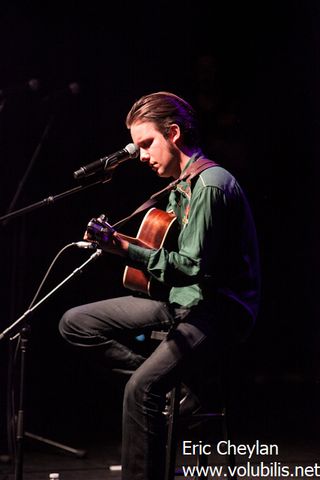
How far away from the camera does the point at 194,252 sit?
2832 mm

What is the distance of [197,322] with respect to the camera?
9.66ft

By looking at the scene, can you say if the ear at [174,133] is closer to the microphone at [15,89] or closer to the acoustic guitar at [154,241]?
the acoustic guitar at [154,241]

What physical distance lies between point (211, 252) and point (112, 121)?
8.73ft

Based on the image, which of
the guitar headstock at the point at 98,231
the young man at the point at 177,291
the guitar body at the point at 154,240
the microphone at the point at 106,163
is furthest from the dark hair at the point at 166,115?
the guitar headstock at the point at 98,231

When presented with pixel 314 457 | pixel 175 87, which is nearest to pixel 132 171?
pixel 175 87

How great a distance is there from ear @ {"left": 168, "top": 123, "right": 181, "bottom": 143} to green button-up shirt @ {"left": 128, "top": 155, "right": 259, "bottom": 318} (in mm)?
221

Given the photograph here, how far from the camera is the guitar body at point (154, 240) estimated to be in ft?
10.9

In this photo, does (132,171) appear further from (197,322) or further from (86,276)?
(197,322)

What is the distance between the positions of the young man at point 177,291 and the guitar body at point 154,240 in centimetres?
5

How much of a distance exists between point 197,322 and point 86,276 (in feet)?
8.26

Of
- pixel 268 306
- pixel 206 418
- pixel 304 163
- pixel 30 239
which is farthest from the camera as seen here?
pixel 268 306

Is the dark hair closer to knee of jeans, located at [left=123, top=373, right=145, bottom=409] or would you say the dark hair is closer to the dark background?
knee of jeans, located at [left=123, top=373, right=145, bottom=409]

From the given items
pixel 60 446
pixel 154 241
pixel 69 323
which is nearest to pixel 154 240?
pixel 154 241

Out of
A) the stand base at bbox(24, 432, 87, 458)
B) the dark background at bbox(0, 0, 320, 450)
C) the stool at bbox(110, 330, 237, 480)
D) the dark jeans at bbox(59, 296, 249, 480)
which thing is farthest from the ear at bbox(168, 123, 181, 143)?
the stand base at bbox(24, 432, 87, 458)
